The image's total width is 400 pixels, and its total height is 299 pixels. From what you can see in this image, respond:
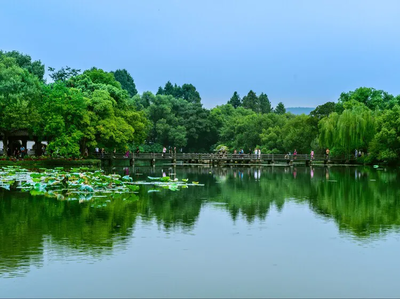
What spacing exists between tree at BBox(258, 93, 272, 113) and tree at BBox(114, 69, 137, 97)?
111ft

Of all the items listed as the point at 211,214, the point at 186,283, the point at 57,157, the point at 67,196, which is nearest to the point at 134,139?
the point at 57,157

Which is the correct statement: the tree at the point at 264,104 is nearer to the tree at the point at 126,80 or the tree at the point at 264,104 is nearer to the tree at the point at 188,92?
the tree at the point at 188,92

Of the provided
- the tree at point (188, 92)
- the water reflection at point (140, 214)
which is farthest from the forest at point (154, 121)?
the tree at point (188, 92)

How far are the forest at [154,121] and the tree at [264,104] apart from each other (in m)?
40.2

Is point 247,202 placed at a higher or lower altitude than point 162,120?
lower

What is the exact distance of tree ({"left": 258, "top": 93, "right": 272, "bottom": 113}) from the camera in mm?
127562

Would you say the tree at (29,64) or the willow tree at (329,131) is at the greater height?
the tree at (29,64)

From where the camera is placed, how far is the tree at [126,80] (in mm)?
104250

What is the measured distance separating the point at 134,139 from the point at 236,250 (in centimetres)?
4552

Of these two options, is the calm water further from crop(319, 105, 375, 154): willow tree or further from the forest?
crop(319, 105, 375, 154): willow tree

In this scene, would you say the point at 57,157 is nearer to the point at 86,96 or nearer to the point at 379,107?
the point at 86,96

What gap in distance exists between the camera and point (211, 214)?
1778 centimetres

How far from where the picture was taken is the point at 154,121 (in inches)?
3206

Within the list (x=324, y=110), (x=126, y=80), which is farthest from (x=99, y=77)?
(x=126, y=80)
